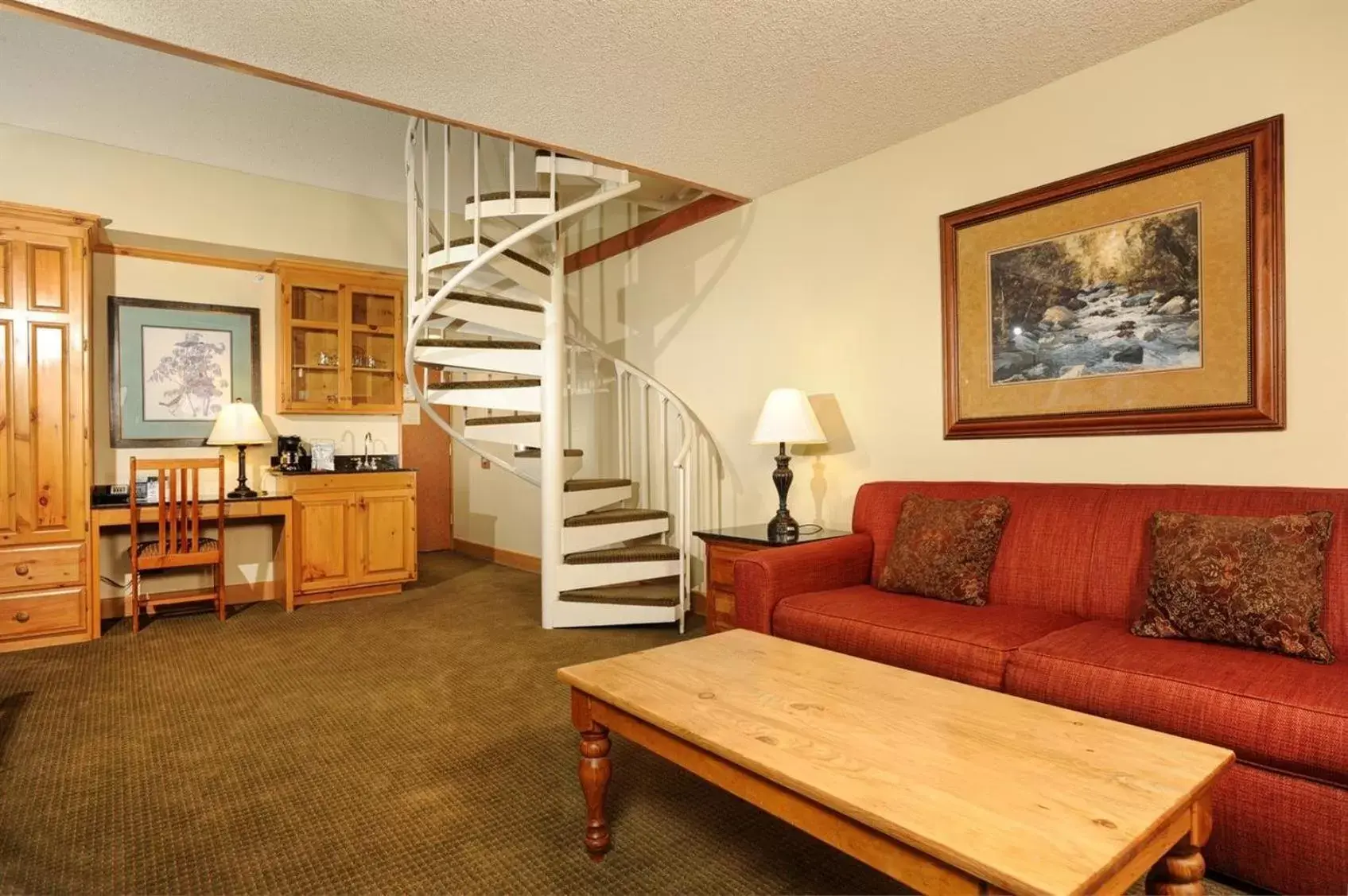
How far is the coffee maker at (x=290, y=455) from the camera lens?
199 inches

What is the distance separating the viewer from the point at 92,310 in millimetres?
4492

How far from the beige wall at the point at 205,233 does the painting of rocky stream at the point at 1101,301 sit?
152 inches

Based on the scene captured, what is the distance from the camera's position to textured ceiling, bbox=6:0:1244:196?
2398mm

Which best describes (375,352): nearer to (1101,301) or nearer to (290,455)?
(290,455)

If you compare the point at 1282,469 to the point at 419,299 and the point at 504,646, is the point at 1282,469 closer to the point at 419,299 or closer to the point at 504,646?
the point at 504,646

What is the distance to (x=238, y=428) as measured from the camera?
4.64 meters

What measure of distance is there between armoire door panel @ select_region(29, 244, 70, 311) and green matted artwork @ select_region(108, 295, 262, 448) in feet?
2.11

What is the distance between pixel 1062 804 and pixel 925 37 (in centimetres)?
249

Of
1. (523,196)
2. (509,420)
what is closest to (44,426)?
(509,420)

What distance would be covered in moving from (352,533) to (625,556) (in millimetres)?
2038

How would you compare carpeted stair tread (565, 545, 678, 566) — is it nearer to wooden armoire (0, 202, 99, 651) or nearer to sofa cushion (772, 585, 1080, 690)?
sofa cushion (772, 585, 1080, 690)

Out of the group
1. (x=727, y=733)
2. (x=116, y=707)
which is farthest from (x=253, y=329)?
(x=727, y=733)

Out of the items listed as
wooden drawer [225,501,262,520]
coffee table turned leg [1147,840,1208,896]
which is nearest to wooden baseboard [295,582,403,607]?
wooden drawer [225,501,262,520]

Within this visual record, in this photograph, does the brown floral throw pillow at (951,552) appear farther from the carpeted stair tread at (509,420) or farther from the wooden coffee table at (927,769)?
the carpeted stair tread at (509,420)
